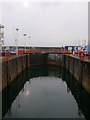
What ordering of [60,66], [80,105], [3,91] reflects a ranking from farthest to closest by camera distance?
[60,66] < [3,91] < [80,105]

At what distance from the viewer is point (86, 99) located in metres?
12.9

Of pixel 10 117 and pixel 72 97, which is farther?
pixel 72 97

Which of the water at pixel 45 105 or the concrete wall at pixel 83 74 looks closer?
the water at pixel 45 105

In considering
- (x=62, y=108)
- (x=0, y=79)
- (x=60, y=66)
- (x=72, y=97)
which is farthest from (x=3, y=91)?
(x=60, y=66)

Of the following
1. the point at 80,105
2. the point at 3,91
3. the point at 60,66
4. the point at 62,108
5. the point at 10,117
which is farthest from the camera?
the point at 60,66

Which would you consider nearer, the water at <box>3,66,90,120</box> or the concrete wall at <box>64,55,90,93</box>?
the water at <box>3,66,90,120</box>

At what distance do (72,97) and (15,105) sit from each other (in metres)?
6.99

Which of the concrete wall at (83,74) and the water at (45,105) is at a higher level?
the concrete wall at (83,74)

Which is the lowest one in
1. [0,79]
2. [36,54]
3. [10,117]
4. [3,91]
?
[10,117]

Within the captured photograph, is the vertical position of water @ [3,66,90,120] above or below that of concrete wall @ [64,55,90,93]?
below

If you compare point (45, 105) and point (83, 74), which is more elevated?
point (83, 74)

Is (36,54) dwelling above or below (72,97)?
above

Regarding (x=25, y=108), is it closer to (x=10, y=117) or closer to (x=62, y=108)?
(x=10, y=117)

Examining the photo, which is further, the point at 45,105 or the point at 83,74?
the point at 83,74
